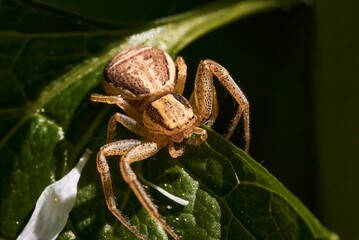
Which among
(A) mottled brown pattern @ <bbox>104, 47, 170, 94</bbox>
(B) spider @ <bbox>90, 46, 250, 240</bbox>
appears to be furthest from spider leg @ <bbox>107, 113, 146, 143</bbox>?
(A) mottled brown pattern @ <bbox>104, 47, 170, 94</bbox>

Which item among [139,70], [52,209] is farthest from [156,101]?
[52,209]

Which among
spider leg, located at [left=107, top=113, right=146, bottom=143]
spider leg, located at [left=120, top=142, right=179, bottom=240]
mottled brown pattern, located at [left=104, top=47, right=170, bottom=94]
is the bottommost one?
spider leg, located at [left=120, top=142, right=179, bottom=240]

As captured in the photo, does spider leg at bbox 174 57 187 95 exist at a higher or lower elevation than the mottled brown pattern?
lower

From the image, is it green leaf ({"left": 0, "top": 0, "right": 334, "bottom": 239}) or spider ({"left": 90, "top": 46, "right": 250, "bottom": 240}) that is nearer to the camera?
green leaf ({"left": 0, "top": 0, "right": 334, "bottom": 239})

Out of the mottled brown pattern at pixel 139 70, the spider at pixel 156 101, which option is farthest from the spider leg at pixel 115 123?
the mottled brown pattern at pixel 139 70

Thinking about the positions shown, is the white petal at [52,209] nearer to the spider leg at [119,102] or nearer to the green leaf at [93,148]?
the green leaf at [93,148]

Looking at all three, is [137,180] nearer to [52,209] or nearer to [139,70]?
[52,209]

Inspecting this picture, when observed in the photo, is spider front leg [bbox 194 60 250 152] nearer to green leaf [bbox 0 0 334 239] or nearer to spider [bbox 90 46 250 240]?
spider [bbox 90 46 250 240]

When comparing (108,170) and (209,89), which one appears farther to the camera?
(209,89)

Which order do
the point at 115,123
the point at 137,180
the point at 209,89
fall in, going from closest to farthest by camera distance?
1. the point at 137,180
2. the point at 115,123
3. the point at 209,89
